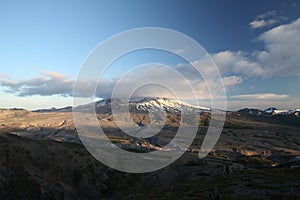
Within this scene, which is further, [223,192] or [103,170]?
→ [103,170]

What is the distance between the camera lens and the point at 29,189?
171 feet

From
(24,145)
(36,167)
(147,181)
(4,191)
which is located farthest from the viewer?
(147,181)

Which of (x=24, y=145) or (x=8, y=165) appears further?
(x=24, y=145)

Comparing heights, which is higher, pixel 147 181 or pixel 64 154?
pixel 64 154

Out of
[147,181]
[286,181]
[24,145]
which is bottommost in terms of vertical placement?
[147,181]

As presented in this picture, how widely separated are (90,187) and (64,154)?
43.4 ft

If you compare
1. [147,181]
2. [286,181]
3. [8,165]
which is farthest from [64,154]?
[286,181]

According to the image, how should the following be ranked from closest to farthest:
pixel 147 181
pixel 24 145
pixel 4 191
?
1. pixel 4 191
2. pixel 24 145
3. pixel 147 181

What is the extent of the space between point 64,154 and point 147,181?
2371cm

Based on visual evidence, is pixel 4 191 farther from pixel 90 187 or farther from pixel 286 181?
pixel 286 181

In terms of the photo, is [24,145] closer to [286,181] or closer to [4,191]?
[4,191]

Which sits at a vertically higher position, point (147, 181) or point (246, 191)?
point (246, 191)

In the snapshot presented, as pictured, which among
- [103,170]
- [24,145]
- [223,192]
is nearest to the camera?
[223,192]

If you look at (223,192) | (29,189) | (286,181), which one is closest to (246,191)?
(223,192)
